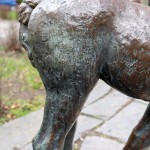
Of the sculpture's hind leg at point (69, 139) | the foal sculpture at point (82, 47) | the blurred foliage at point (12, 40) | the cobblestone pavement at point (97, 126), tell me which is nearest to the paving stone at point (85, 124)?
the cobblestone pavement at point (97, 126)

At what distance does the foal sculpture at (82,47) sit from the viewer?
1.31 meters

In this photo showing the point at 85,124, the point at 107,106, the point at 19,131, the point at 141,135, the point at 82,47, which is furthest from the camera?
the point at 107,106

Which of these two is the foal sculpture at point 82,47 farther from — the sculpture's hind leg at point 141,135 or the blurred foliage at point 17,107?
the blurred foliage at point 17,107

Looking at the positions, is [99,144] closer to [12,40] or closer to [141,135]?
[141,135]

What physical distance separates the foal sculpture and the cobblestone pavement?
1.29 m

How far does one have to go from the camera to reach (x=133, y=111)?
3.31m

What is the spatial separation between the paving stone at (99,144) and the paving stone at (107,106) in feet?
1.44

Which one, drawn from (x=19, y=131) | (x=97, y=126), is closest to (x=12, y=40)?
(x=19, y=131)

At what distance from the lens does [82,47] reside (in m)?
1.31

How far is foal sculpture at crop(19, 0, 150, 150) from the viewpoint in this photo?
131cm

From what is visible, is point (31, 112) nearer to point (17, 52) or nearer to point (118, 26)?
point (118, 26)

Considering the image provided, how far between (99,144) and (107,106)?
32.3 inches

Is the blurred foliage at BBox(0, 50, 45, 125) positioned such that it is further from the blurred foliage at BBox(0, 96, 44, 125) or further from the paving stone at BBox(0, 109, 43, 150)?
the paving stone at BBox(0, 109, 43, 150)

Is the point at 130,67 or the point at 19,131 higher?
the point at 130,67
